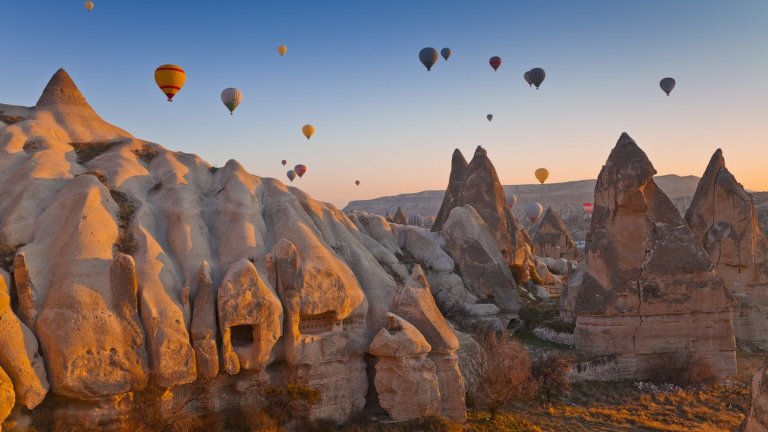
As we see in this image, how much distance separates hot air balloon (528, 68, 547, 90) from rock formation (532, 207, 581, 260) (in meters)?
17.0

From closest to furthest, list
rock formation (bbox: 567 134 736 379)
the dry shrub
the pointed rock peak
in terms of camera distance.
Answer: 1. the dry shrub
2. the pointed rock peak
3. rock formation (bbox: 567 134 736 379)

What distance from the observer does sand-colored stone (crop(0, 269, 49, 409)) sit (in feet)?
36.6

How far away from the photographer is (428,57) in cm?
Answer: 3594

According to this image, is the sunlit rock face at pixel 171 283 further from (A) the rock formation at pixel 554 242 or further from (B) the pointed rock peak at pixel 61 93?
(A) the rock formation at pixel 554 242

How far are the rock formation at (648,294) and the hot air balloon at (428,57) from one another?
660 inches

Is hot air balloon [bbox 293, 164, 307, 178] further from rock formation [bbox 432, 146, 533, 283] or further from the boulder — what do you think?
the boulder

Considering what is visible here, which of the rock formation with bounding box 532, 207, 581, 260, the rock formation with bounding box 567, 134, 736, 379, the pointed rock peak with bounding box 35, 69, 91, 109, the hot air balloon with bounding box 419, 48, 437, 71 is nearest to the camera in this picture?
the pointed rock peak with bounding box 35, 69, 91, 109

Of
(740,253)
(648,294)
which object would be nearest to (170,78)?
(648,294)

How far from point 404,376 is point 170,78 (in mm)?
14626

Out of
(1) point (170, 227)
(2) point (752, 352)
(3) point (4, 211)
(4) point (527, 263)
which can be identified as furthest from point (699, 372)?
(3) point (4, 211)

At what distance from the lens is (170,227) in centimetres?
1539

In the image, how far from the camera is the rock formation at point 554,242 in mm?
50656

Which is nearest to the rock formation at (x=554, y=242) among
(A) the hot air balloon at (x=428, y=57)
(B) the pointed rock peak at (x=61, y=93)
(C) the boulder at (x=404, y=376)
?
(A) the hot air balloon at (x=428, y=57)

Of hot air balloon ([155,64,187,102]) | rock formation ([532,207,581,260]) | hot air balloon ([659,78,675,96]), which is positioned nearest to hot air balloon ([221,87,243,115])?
hot air balloon ([155,64,187,102])
